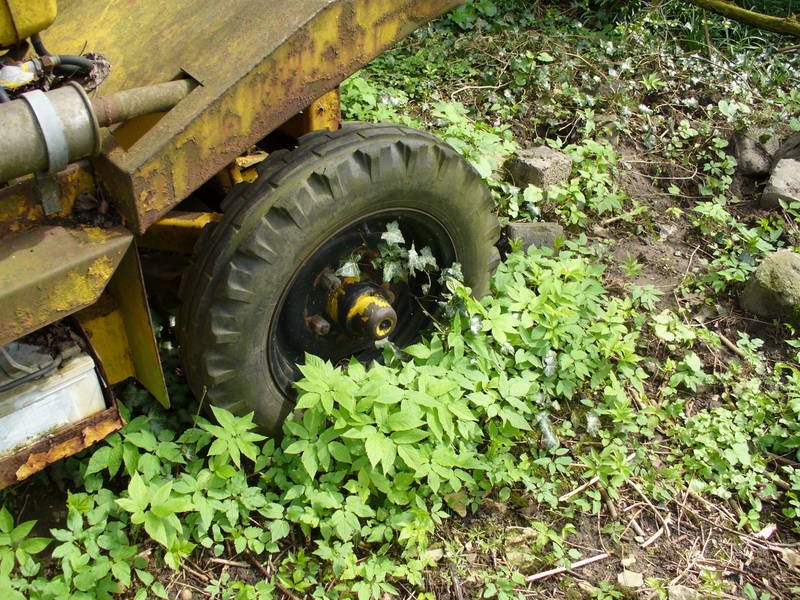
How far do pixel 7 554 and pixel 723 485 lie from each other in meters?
2.57

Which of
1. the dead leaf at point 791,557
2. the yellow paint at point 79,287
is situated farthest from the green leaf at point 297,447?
the dead leaf at point 791,557

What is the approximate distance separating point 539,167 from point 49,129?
285cm

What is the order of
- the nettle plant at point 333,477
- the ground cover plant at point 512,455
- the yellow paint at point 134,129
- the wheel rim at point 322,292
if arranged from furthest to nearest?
the wheel rim at point 322,292, the ground cover plant at point 512,455, the nettle plant at point 333,477, the yellow paint at point 134,129

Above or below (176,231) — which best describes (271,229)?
above

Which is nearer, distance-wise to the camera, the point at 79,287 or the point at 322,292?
the point at 79,287

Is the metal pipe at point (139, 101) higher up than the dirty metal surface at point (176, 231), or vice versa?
the metal pipe at point (139, 101)

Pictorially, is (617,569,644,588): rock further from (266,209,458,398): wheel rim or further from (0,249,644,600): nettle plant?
(266,209,458,398): wheel rim

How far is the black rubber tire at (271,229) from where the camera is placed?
2.13m

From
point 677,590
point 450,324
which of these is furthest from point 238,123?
point 677,590

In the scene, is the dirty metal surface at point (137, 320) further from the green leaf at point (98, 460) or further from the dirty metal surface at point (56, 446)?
the green leaf at point (98, 460)

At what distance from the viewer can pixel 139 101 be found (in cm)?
180

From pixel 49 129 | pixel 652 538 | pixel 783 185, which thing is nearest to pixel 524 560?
pixel 652 538

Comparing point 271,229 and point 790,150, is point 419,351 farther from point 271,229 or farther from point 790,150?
point 790,150

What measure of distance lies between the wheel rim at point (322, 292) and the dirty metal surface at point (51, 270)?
0.63 m
